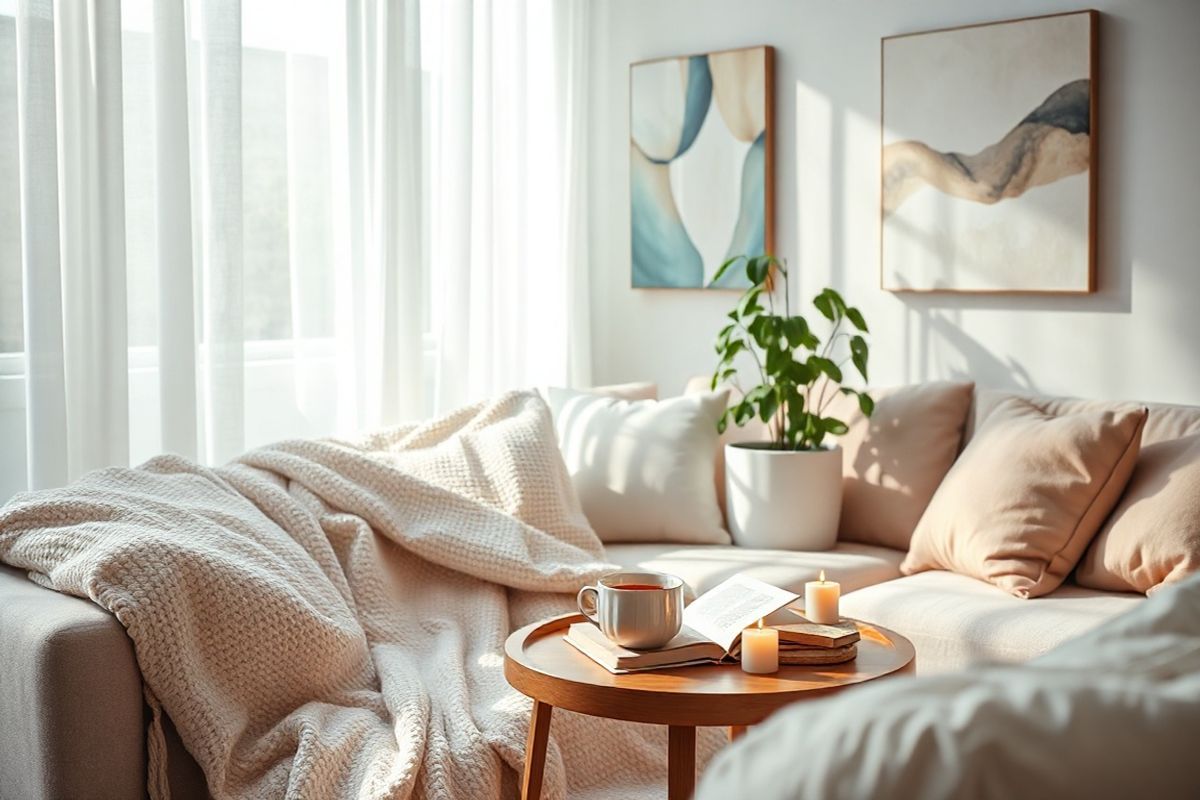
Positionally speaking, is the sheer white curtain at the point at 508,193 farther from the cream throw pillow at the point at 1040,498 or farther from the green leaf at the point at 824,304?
the cream throw pillow at the point at 1040,498

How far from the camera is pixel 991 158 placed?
11.1 ft

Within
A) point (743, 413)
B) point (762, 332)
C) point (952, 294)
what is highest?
point (952, 294)

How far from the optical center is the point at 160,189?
2990 millimetres

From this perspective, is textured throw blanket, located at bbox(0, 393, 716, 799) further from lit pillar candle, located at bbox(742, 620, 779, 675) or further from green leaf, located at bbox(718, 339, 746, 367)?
green leaf, located at bbox(718, 339, 746, 367)

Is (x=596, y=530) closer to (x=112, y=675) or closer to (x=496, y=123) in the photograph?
(x=496, y=123)

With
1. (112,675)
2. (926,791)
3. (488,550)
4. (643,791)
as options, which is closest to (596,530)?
(488,550)

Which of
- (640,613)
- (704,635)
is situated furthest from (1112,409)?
(640,613)

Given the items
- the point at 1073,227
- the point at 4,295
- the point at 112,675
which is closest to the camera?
the point at 112,675

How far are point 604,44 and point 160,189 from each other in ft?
6.02

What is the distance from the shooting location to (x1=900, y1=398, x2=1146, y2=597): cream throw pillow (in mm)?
2770

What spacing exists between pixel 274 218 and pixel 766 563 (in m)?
1.57

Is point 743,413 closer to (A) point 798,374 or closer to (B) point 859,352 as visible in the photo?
(A) point 798,374

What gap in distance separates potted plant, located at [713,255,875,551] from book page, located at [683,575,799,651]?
1127mm

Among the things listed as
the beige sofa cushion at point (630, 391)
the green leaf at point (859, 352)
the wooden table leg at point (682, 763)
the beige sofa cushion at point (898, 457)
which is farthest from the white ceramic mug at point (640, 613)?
the beige sofa cushion at point (630, 391)
